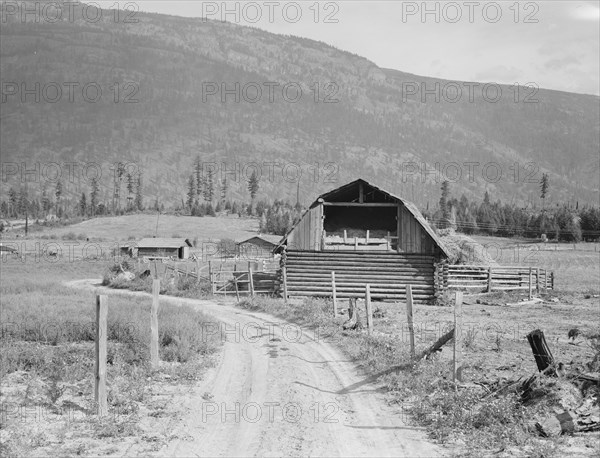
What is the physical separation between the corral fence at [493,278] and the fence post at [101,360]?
2623cm

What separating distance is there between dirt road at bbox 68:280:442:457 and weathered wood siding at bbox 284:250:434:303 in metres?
15.3

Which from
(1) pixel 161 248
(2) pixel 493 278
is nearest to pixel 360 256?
(2) pixel 493 278

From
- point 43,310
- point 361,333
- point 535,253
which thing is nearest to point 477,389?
point 361,333

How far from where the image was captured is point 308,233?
32406 mm

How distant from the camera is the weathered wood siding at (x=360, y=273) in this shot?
31.8 meters

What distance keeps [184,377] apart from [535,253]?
6886 cm


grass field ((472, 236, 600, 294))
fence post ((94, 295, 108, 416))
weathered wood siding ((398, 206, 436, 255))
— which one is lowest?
grass field ((472, 236, 600, 294))

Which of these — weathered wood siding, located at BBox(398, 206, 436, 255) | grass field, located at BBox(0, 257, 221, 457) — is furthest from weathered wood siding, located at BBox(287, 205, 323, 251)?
grass field, located at BBox(0, 257, 221, 457)

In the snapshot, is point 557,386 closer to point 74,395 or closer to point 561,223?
point 74,395

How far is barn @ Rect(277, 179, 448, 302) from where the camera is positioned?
31.7 m

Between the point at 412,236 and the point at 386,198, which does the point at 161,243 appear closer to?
the point at 386,198

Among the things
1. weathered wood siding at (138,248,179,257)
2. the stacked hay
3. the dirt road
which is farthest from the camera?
weathered wood siding at (138,248,179,257)

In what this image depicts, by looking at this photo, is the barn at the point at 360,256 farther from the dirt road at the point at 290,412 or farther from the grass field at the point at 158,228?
the grass field at the point at 158,228

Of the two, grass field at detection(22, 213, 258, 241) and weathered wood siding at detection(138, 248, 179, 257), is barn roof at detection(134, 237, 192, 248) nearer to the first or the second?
weathered wood siding at detection(138, 248, 179, 257)
